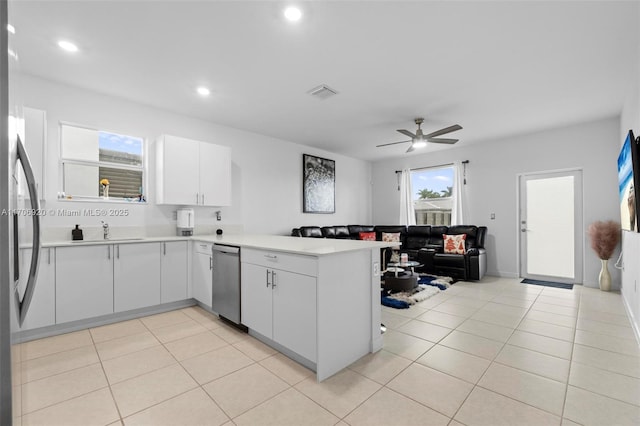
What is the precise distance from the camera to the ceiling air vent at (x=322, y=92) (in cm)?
333

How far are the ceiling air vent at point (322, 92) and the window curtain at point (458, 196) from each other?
3.88 m

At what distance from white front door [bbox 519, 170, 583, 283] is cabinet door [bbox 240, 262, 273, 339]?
5207 millimetres

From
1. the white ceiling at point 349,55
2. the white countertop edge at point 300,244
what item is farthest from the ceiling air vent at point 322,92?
the white countertop edge at point 300,244

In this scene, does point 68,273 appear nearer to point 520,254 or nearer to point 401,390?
point 401,390

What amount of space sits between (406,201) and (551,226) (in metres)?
2.82

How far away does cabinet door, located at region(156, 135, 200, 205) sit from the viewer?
3715mm

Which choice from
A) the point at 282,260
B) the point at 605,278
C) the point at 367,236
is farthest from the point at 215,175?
the point at 605,278

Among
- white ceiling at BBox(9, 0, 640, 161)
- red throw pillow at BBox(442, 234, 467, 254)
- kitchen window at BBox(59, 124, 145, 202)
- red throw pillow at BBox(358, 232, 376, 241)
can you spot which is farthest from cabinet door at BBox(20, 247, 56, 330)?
red throw pillow at BBox(442, 234, 467, 254)

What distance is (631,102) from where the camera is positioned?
10.6 ft

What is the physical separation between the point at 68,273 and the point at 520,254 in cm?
685

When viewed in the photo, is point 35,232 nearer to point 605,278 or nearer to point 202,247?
point 202,247

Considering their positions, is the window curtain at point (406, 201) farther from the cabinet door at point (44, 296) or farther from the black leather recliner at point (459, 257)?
the cabinet door at point (44, 296)

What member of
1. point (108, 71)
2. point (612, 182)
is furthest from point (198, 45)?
point (612, 182)

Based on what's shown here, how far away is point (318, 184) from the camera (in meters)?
6.28
